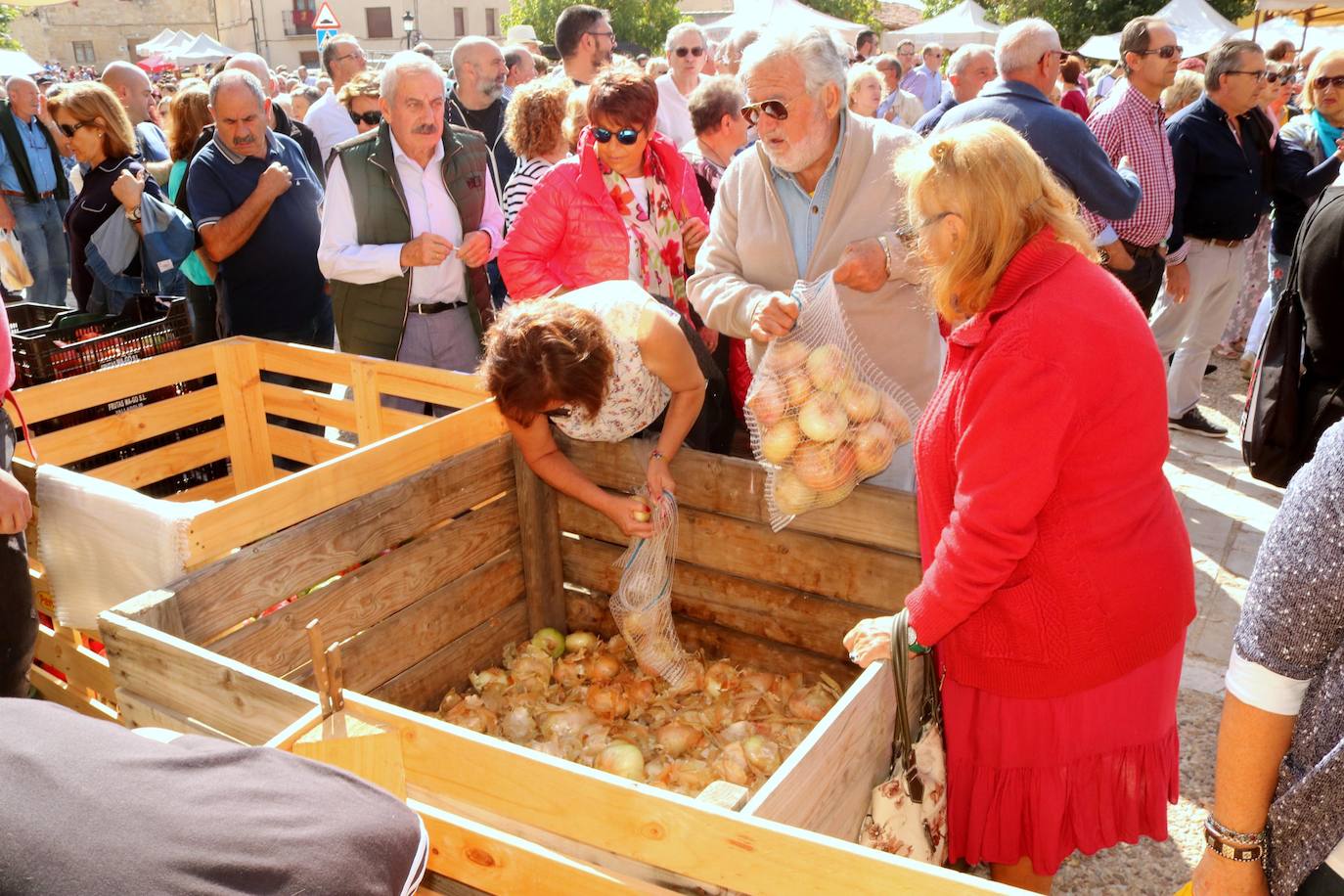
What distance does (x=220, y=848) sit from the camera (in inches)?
37.8

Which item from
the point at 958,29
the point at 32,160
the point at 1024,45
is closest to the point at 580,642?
the point at 1024,45

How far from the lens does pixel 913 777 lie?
2031 mm

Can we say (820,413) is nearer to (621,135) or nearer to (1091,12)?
(621,135)

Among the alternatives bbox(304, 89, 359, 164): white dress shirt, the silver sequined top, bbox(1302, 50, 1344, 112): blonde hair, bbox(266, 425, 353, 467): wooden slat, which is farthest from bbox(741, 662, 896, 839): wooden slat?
bbox(1302, 50, 1344, 112): blonde hair

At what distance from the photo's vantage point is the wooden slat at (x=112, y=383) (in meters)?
3.34

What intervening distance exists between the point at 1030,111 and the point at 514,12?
3995 cm

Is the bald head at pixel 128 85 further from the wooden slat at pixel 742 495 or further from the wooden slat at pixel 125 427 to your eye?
the wooden slat at pixel 742 495

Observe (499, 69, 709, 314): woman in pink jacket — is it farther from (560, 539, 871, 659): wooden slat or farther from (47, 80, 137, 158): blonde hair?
(47, 80, 137, 158): blonde hair

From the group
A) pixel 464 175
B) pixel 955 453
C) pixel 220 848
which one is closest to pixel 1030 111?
pixel 464 175

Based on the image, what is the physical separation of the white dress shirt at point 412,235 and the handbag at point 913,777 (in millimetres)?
2474

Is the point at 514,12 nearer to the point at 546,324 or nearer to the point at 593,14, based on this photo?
the point at 593,14

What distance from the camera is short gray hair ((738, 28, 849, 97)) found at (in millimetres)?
2736

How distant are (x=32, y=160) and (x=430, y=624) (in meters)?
6.37

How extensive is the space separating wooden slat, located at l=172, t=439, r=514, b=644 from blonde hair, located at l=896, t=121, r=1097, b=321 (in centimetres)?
164
